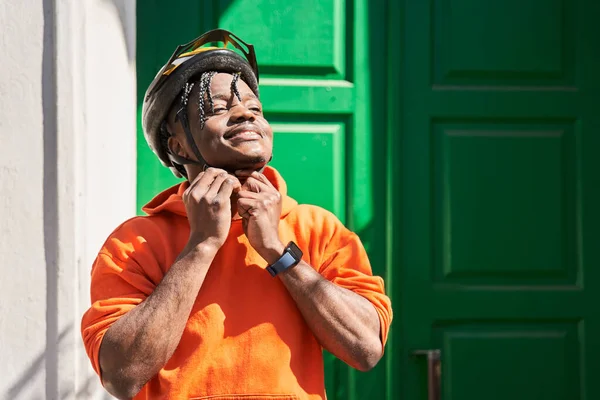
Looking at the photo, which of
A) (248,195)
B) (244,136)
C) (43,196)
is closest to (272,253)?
(248,195)

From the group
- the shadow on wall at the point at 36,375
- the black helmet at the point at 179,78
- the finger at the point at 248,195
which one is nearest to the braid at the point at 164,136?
the black helmet at the point at 179,78

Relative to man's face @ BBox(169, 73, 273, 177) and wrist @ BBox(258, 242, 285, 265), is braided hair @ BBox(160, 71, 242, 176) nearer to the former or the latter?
man's face @ BBox(169, 73, 273, 177)

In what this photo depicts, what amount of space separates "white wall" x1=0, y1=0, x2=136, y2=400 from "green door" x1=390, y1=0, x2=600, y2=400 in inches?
47.2

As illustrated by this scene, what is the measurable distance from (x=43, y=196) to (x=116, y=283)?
857mm

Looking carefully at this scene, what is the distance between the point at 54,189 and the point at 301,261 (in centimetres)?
110

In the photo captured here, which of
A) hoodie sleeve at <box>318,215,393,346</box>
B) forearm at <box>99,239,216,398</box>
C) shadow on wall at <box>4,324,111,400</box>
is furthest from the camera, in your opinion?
shadow on wall at <box>4,324,111,400</box>

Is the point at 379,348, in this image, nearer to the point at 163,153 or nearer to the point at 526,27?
the point at 163,153

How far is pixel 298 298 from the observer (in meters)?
2.30

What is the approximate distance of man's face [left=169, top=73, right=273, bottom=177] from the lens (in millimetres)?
2379

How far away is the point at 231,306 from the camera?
7.71 ft

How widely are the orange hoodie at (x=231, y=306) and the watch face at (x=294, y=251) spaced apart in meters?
0.10

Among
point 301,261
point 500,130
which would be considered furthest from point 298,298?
point 500,130

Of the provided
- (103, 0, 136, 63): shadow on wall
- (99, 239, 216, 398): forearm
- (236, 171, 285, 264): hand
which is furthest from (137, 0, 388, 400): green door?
(99, 239, 216, 398): forearm

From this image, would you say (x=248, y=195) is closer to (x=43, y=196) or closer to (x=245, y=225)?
(x=245, y=225)
